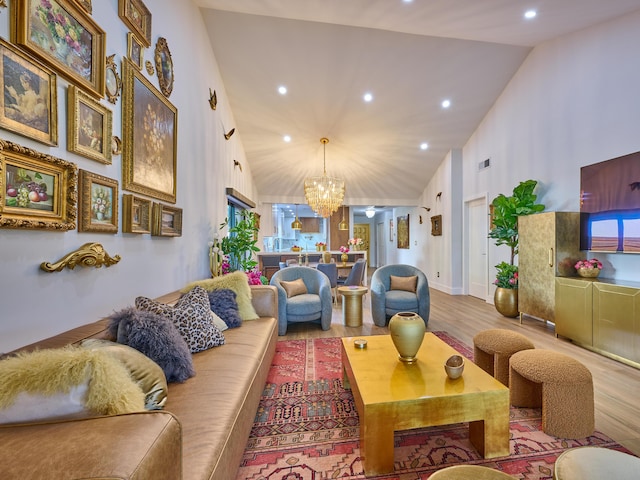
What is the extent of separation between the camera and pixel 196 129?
3.40 meters

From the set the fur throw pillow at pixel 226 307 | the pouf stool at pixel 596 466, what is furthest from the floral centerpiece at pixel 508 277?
the fur throw pillow at pixel 226 307

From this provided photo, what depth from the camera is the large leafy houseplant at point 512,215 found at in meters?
4.06

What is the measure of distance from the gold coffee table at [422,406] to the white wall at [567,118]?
2.92 m

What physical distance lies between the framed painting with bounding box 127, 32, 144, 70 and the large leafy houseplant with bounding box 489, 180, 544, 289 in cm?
471

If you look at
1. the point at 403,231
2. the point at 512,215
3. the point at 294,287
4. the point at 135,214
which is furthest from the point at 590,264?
the point at 403,231

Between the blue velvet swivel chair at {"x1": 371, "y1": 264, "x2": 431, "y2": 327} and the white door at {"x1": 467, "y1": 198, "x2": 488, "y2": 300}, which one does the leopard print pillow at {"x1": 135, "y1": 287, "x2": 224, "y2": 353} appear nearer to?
the blue velvet swivel chair at {"x1": 371, "y1": 264, "x2": 431, "y2": 327}

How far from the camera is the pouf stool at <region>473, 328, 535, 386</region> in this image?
6.81 feet

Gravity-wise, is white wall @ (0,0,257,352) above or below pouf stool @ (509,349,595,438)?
above

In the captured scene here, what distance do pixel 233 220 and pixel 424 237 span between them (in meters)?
5.08

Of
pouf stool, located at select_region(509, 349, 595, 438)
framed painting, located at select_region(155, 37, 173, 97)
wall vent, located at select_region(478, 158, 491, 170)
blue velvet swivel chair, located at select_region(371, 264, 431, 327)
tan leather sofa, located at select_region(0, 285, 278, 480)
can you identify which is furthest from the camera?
wall vent, located at select_region(478, 158, 491, 170)

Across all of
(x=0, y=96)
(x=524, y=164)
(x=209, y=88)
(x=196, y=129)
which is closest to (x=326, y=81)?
(x=209, y=88)

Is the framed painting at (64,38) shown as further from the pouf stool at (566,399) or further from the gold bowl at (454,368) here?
the pouf stool at (566,399)

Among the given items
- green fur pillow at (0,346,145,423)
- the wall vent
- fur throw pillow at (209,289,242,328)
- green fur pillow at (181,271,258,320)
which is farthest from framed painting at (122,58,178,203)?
the wall vent

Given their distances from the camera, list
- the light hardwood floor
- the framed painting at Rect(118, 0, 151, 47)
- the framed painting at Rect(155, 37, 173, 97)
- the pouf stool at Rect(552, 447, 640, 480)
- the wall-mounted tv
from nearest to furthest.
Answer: the pouf stool at Rect(552, 447, 640, 480)
the light hardwood floor
the framed painting at Rect(118, 0, 151, 47)
the framed painting at Rect(155, 37, 173, 97)
the wall-mounted tv
